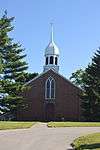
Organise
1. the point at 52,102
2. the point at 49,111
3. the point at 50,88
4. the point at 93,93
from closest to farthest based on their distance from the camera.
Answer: the point at 93,93
the point at 49,111
the point at 52,102
the point at 50,88

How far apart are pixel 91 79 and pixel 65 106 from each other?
26.2ft

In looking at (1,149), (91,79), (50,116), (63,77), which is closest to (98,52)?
(91,79)

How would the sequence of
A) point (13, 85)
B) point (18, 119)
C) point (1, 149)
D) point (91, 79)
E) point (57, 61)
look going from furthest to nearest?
1. point (57, 61)
2. point (18, 119)
3. point (91, 79)
4. point (13, 85)
5. point (1, 149)

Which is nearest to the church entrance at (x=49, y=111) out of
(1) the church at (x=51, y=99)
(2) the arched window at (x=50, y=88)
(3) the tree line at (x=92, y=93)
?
(1) the church at (x=51, y=99)

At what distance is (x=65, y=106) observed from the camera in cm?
6619

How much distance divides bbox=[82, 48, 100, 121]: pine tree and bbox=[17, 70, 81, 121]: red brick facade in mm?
4686

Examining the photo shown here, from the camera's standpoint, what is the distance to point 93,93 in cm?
5991

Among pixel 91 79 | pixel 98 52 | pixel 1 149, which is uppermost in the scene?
pixel 98 52

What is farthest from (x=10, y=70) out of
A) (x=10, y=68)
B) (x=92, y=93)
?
(x=92, y=93)

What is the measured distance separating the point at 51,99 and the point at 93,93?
9.04 m

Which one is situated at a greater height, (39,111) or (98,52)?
(98,52)

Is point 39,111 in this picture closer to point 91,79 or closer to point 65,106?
point 65,106

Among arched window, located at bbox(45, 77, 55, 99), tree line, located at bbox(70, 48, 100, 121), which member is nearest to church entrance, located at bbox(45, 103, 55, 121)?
arched window, located at bbox(45, 77, 55, 99)

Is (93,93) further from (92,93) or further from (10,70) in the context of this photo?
(10,70)
